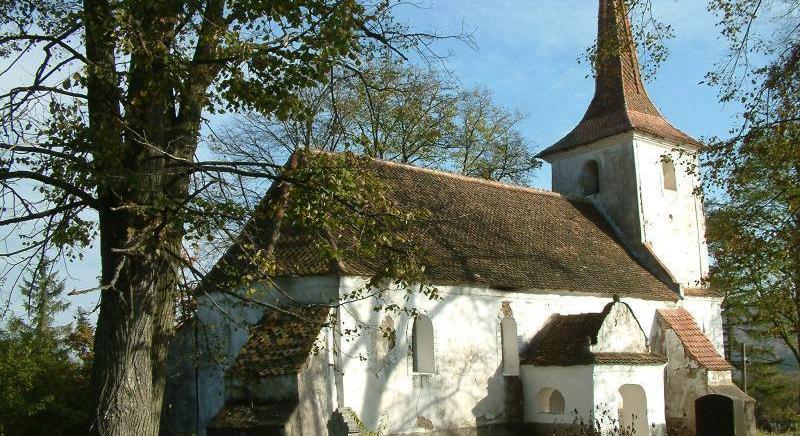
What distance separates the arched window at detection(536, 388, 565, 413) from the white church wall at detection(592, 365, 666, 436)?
1.16 m

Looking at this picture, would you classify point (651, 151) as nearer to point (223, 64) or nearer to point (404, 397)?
point (404, 397)

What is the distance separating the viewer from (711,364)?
2241 cm

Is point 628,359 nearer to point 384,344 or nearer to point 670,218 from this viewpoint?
point 384,344

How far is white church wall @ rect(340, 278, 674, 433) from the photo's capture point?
16.1m

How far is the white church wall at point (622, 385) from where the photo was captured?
1817 centimetres

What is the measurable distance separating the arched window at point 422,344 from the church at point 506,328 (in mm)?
38

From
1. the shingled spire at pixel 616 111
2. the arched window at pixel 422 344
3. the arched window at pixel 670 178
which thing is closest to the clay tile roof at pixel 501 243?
the arched window at pixel 422 344

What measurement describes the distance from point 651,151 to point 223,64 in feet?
66.4

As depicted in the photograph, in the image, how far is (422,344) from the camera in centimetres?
1791

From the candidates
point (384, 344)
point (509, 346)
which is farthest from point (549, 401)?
point (384, 344)

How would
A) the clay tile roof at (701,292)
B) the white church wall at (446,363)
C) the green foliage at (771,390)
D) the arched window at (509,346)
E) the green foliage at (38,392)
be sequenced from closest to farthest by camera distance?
the green foliage at (38,392) → the white church wall at (446,363) → the arched window at (509,346) → the clay tile roof at (701,292) → the green foliage at (771,390)

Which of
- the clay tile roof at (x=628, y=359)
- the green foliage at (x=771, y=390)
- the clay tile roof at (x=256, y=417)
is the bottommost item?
the green foliage at (x=771, y=390)

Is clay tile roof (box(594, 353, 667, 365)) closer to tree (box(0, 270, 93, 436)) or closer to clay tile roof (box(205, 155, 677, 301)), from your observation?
clay tile roof (box(205, 155, 677, 301))

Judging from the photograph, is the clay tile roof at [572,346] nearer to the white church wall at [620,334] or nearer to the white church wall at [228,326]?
the white church wall at [620,334]
